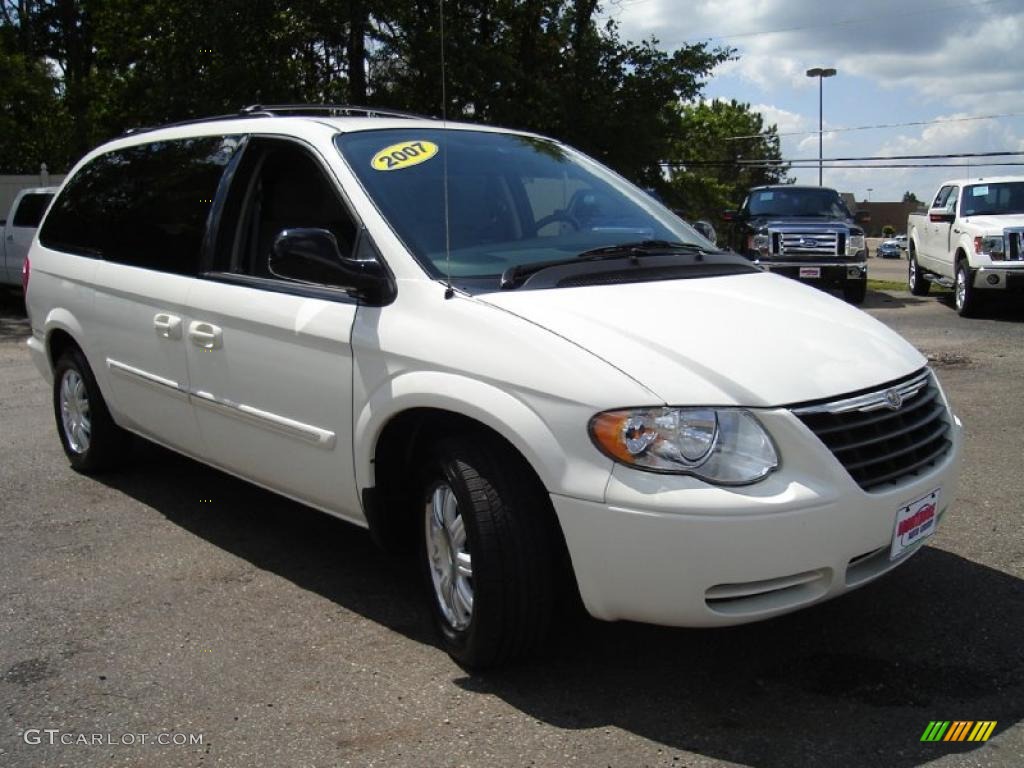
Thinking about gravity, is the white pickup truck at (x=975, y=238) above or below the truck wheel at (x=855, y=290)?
above

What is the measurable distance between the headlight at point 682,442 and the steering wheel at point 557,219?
4.45ft

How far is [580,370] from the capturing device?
3006 millimetres

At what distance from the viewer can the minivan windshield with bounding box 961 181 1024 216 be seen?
14312mm

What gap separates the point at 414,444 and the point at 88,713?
52.3 inches

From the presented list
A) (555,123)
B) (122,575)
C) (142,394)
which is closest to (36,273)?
(142,394)

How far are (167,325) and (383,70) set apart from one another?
59.4 ft

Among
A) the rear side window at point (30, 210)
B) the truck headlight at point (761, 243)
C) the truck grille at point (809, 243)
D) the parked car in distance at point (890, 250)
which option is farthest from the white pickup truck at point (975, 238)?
the parked car in distance at point (890, 250)

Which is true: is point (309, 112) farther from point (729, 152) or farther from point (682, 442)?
point (729, 152)

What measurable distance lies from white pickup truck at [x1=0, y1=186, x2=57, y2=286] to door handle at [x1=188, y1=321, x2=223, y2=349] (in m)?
12.9

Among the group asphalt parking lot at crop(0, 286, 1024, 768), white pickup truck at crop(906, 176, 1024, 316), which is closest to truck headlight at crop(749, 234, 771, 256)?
white pickup truck at crop(906, 176, 1024, 316)

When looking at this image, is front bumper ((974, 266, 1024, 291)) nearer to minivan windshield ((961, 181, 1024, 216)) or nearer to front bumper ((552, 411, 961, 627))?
minivan windshield ((961, 181, 1024, 216))

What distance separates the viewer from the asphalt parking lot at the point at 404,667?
298 centimetres

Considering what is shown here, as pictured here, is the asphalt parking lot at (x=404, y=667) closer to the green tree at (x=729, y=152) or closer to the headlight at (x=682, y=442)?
the headlight at (x=682, y=442)

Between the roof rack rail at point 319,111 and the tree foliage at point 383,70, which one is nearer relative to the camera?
the roof rack rail at point 319,111
